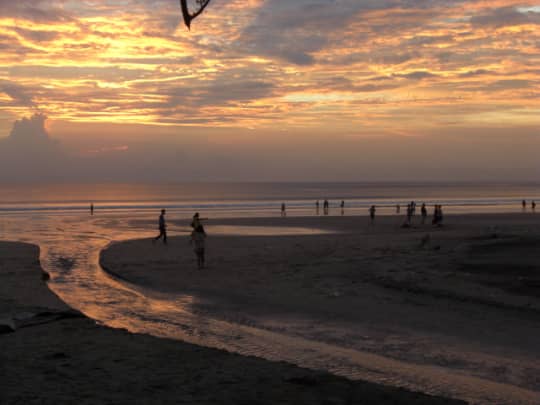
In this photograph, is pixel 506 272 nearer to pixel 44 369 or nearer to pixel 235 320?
pixel 235 320

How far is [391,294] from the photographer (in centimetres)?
1585

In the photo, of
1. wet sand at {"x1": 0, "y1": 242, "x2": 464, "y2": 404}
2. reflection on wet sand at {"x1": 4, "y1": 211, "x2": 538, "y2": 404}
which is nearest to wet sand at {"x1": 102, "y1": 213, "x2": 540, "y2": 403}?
reflection on wet sand at {"x1": 4, "y1": 211, "x2": 538, "y2": 404}

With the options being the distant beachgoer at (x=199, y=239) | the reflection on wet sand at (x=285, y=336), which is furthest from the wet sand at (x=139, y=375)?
the distant beachgoer at (x=199, y=239)

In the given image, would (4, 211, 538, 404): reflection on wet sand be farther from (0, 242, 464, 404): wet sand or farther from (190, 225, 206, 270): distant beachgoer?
(190, 225, 206, 270): distant beachgoer

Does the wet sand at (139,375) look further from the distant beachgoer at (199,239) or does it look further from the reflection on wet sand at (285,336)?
the distant beachgoer at (199,239)

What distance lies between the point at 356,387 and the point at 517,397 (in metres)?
2.28

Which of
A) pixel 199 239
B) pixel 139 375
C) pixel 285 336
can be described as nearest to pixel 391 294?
pixel 285 336

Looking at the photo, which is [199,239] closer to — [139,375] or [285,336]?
[285,336]

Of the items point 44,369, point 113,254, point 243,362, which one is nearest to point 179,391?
point 243,362

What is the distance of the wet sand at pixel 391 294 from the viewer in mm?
10539

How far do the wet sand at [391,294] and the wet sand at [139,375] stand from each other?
255 centimetres

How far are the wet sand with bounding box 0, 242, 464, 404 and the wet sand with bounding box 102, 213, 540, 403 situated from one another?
2.55 meters

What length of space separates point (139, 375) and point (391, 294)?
30.3ft

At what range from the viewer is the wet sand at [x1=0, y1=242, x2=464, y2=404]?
7.28 metres
